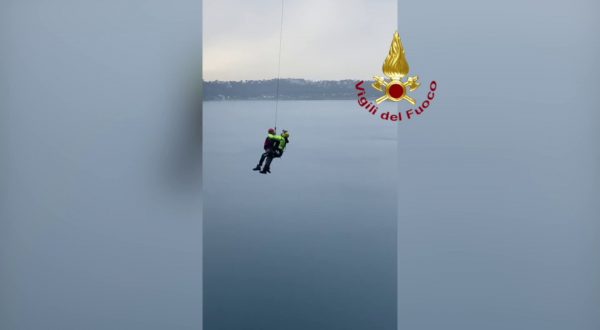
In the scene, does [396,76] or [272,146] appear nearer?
[396,76]

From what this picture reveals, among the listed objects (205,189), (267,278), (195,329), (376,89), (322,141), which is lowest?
(195,329)

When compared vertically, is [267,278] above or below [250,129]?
below

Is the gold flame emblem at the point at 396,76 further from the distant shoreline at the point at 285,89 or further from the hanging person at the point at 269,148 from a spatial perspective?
the hanging person at the point at 269,148

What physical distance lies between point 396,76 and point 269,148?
2.56 ft

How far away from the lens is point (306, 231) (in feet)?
12.3

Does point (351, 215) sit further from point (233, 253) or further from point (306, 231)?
point (233, 253)

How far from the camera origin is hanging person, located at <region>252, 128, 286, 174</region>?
363 centimetres

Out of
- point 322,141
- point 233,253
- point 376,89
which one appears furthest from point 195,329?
point 376,89

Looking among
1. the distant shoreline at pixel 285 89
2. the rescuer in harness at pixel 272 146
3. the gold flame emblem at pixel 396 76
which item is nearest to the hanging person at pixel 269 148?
the rescuer in harness at pixel 272 146

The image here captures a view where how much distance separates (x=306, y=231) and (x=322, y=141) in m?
0.52

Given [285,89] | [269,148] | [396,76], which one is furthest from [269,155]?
[396,76]

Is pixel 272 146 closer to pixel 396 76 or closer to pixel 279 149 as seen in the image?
pixel 279 149

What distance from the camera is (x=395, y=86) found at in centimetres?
350

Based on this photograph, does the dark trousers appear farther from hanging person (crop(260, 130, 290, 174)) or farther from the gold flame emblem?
the gold flame emblem
